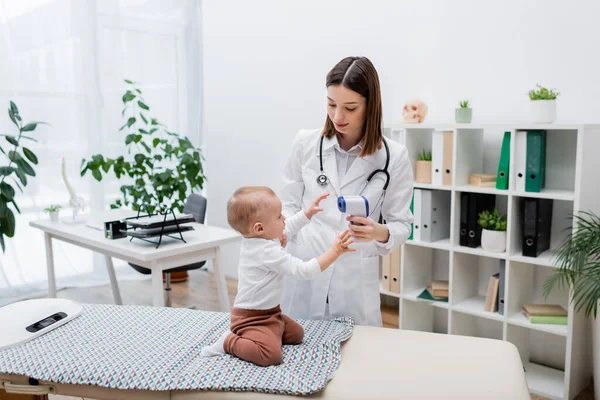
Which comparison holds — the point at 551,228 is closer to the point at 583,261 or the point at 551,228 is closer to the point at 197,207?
the point at 583,261

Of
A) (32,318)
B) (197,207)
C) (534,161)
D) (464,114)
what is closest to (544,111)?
(534,161)

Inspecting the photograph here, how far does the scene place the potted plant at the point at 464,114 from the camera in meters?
2.86

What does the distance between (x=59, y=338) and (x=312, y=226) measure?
86 centimetres

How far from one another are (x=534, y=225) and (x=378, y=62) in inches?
56.3

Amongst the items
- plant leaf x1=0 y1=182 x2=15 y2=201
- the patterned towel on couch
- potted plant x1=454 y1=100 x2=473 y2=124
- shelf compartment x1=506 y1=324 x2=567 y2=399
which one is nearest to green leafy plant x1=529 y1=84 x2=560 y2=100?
potted plant x1=454 y1=100 x2=473 y2=124

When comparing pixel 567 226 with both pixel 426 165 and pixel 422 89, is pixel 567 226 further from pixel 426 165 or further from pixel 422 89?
pixel 422 89

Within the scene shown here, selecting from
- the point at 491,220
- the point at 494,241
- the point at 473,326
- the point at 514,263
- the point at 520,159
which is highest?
the point at 520,159

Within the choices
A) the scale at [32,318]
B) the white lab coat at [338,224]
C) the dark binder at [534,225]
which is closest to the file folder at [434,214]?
the dark binder at [534,225]

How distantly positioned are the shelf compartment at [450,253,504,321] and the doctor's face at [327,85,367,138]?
60.8 inches

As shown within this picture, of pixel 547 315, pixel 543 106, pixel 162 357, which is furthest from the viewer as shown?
pixel 547 315

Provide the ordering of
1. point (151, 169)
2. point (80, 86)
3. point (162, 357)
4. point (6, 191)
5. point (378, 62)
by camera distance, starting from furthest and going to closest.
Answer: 1. point (80, 86)
2. point (151, 169)
3. point (378, 62)
4. point (6, 191)
5. point (162, 357)

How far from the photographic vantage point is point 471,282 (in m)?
3.08

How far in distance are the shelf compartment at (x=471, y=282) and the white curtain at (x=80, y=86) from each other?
2.83m

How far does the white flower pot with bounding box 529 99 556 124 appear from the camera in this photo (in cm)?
256
